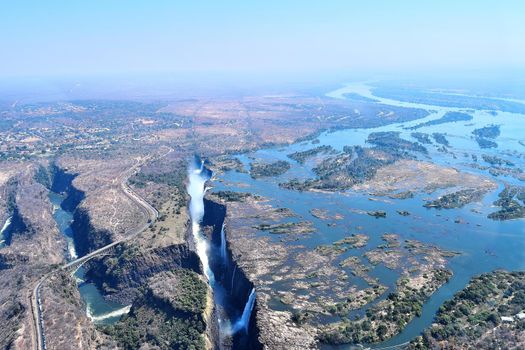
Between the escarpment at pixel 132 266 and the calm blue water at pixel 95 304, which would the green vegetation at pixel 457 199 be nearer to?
the escarpment at pixel 132 266

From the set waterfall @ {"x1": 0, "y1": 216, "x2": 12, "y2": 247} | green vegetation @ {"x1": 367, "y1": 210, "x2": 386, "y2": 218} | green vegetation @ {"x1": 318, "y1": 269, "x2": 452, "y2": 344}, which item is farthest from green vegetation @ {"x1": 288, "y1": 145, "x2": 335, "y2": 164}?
waterfall @ {"x1": 0, "y1": 216, "x2": 12, "y2": 247}

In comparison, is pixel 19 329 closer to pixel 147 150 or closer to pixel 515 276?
pixel 515 276

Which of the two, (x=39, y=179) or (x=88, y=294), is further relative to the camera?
(x=39, y=179)

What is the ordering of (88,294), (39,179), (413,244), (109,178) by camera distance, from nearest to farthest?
(88,294), (413,244), (109,178), (39,179)

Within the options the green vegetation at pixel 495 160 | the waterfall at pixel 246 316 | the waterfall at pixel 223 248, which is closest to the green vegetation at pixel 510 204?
the green vegetation at pixel 495 160

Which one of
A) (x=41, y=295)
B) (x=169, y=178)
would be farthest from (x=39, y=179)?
(x=41, y=295)
